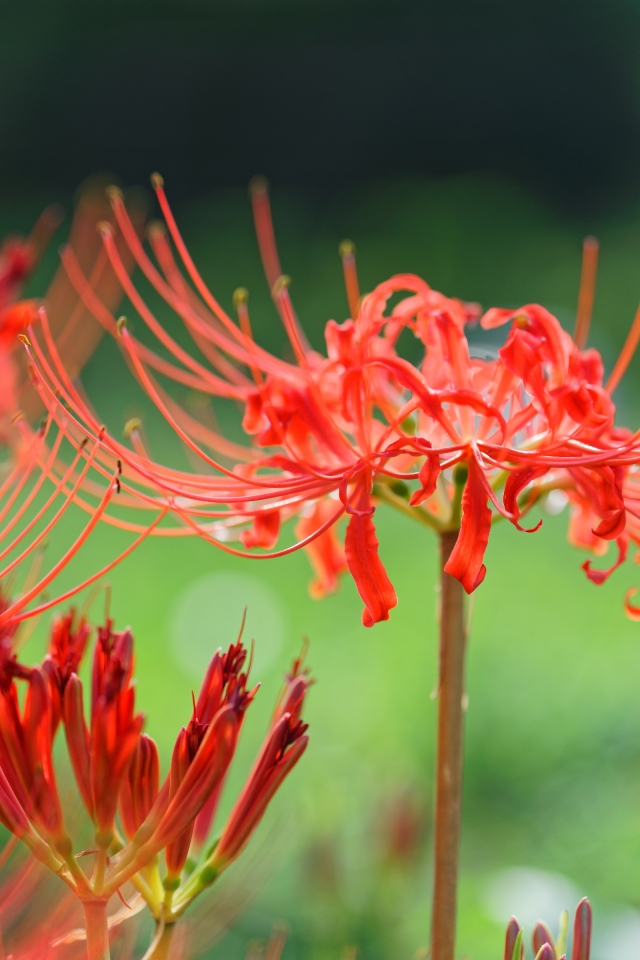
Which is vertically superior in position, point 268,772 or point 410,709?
point 268,772

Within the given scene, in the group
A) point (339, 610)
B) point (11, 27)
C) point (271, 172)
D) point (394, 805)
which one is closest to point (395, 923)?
point (394, 805)

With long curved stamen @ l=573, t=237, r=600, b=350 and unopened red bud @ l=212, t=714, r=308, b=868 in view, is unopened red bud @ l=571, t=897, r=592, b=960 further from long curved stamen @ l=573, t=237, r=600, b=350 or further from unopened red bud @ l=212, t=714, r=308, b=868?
long curved stamen @ l=573, t=237, r=600, b=350

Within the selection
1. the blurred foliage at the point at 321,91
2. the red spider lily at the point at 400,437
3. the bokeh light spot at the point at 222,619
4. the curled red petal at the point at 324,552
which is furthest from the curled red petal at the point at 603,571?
the blurred foliage at the point at 321,91

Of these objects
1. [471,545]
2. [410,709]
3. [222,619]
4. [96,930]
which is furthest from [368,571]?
[222,619]

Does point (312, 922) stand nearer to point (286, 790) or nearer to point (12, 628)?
point (286, 790)

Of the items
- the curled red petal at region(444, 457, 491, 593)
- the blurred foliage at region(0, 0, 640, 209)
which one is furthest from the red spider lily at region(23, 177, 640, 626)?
the blurred foliage at region(0, 0, 640, 209)

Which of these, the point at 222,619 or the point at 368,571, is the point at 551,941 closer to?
the point at 368,571

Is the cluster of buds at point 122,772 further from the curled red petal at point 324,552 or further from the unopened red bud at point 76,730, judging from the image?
the curled red petal at point 324,552
